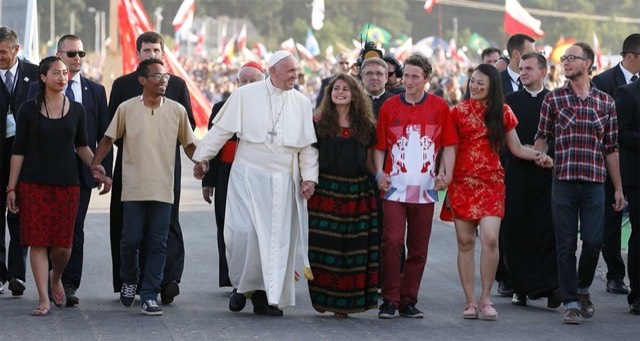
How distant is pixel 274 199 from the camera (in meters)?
10.5

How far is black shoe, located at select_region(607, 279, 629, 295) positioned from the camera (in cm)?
1213

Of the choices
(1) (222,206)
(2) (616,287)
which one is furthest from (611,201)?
(1) (222,206)

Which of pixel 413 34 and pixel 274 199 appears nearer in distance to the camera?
pixel 274 199

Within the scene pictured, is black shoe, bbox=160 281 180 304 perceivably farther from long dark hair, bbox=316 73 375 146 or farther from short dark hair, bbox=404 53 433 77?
short dark hair, bbox=404 53 433 77

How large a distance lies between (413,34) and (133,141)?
347 feet

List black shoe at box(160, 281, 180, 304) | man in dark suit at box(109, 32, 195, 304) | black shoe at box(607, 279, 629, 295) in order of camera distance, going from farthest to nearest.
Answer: black shoe at box(607, 279, 629, 295) < man in dark suit at box(109, 32, 195, 304) < black shoe at box(160, 281, 180, 304)

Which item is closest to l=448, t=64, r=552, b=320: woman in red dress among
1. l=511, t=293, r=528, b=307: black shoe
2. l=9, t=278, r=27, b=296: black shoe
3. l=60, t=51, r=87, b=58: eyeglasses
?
l=511, t=293, r=528, b=307: black shoe

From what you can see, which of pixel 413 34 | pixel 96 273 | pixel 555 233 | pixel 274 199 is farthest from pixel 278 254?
pixel 413 34

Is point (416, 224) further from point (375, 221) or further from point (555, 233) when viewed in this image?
point (555, 233)

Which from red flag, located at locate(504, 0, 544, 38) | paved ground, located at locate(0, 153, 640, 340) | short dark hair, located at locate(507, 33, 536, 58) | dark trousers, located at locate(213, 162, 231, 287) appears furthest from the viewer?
red flag, located at locate(504, 0, 544, 38)

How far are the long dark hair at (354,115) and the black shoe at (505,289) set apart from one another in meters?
2.09

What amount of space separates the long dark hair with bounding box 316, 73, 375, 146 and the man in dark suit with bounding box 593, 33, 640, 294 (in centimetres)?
271

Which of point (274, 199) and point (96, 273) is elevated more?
point (274, 199)

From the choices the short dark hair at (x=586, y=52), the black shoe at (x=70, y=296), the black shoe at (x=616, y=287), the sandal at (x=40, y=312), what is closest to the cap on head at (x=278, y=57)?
the short dark hair at (x=586, y=52)
